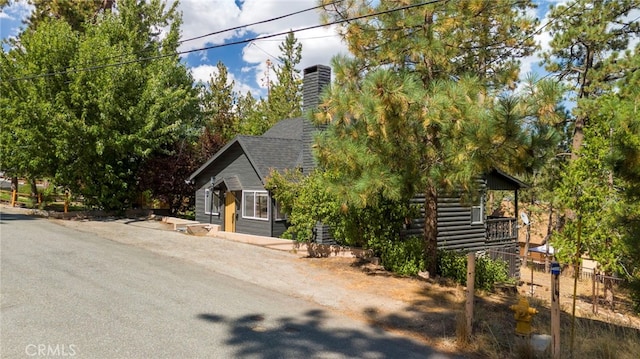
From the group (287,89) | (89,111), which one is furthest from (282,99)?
(89,111)

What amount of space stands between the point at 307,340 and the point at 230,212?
46.5 feet

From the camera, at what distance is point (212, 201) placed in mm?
21047

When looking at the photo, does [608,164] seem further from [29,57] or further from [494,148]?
[29,57]

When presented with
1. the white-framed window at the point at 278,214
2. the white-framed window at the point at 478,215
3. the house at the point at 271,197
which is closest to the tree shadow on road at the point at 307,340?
the house at the point at 271,197

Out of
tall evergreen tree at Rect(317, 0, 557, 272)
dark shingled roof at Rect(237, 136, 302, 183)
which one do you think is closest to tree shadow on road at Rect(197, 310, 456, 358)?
tall evergreen tree at Rect(317, 0, 557, 272)

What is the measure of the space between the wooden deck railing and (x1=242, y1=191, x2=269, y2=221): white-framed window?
10.4 meters

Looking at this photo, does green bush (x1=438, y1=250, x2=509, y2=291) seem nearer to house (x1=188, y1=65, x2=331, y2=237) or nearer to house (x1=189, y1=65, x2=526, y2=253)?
house (x1=189, y1=65, x2=526, y2=253)

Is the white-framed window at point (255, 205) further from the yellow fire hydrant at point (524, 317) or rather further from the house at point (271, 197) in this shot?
the yellow fire hydrant at point (524, 317)

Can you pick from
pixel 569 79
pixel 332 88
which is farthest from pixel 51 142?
pixel 569 79

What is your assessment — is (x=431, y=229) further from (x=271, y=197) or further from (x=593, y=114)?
(x=271, y=197)

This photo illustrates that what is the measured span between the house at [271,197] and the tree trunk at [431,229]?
4445 millimetres

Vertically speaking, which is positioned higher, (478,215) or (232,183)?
(232,183)

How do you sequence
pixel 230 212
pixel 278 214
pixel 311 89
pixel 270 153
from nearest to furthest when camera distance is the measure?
pixel 311 89
pixel 278 214
pixel 270 153
pixel 230 212

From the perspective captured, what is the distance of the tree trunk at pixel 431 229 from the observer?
1143 centimetres
